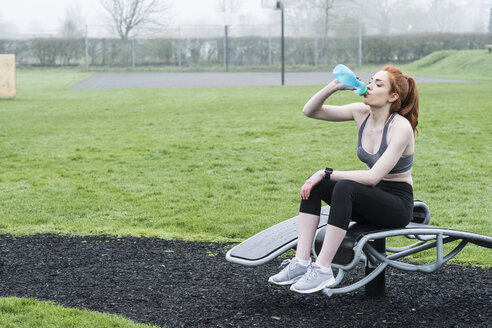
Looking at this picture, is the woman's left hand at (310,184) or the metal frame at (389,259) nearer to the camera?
the metal frame at (389,259)

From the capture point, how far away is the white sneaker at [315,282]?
12.8 ft

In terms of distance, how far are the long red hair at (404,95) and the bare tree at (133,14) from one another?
172 feet

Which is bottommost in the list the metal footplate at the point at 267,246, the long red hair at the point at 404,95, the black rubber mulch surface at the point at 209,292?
the black rubber mulch surface at the point at 209,292

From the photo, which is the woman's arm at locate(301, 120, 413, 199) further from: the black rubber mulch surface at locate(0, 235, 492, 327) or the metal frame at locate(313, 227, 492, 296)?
the black rubber mulch surface at locate(0, 235, 492, 327)

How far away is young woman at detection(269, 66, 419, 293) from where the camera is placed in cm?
389

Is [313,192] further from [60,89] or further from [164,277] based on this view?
[60,89]

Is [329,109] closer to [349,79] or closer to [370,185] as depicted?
[349,79]

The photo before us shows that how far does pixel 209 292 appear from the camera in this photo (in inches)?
175

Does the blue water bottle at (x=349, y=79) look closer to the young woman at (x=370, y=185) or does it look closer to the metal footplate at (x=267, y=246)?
the young woman at (x=370, y=185)

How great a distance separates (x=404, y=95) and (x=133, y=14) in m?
52.8

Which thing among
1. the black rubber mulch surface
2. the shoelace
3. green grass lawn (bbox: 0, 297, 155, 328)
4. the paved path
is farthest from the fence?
the shoelace

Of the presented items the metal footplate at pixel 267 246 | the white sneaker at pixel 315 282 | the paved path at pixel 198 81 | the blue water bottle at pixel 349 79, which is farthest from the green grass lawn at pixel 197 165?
the paved path at pixel 198 81

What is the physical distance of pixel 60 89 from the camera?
2450cm

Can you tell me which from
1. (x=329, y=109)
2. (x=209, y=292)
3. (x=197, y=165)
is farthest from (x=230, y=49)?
(x=209, y=292)
